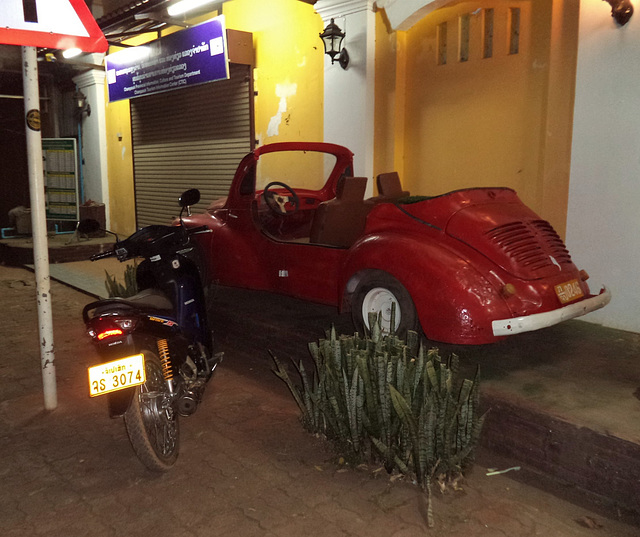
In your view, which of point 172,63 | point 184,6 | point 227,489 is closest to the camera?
point 227,489

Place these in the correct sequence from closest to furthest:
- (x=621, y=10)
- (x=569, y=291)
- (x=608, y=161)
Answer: (x=569, y=291)
(x=621, y=10)
(x=608, y=161)

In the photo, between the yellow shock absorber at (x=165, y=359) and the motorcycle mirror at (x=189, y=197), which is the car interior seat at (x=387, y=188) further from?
the yellow shock absorber at (x=165, y=359)

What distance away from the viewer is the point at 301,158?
9.30m

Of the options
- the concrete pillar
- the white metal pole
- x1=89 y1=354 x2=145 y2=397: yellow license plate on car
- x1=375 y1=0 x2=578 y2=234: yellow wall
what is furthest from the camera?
the concrete pillar

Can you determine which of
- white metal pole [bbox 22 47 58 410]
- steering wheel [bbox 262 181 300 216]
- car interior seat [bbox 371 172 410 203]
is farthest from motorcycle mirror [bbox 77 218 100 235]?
car interior seat [bbox 371 172 410 203]

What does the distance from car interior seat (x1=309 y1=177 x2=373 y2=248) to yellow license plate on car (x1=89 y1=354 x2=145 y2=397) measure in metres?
2.59

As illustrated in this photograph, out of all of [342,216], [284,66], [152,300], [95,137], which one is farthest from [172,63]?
[152,300]

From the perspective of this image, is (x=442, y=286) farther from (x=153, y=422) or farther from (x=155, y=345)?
(x=153, y=422)

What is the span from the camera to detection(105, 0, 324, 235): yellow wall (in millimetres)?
8969

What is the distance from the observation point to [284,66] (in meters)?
9.45

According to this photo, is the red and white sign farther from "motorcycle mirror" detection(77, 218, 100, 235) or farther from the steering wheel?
the steering wheel

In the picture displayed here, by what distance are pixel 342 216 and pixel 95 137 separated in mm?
10863

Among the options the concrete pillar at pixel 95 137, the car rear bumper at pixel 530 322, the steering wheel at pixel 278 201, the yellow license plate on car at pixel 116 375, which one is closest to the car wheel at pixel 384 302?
the car rear bumper at pixel 530 322

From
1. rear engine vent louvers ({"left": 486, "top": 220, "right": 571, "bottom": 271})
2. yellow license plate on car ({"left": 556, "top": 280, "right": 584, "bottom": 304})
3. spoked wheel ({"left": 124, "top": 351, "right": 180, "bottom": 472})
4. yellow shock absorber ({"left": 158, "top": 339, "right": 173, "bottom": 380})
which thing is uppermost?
rear engine vent louvers ({"left": 486, "top": 220, "right": 571, "bottom": 271})
